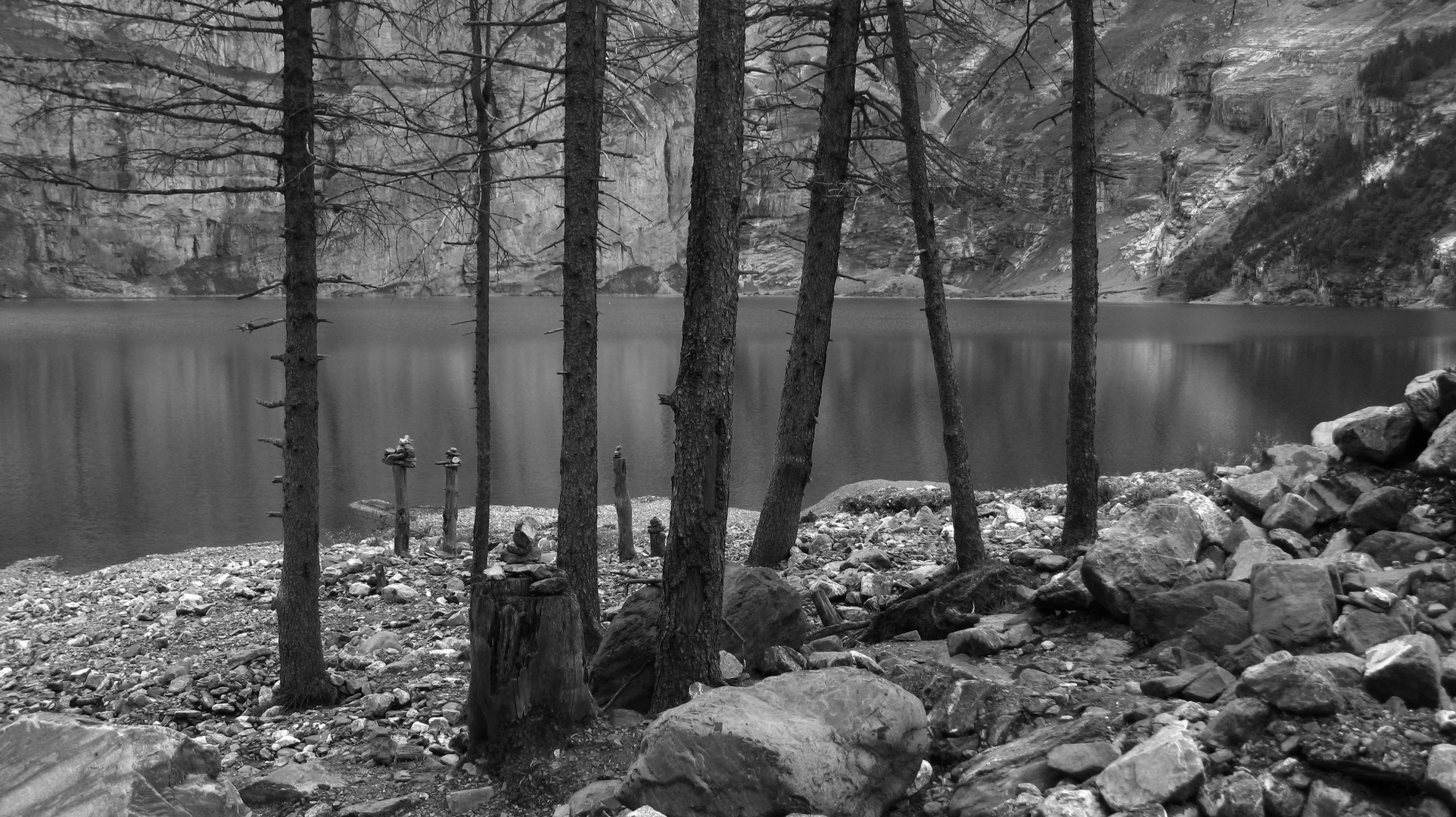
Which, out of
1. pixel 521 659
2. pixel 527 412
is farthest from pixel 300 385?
pixel 527 412

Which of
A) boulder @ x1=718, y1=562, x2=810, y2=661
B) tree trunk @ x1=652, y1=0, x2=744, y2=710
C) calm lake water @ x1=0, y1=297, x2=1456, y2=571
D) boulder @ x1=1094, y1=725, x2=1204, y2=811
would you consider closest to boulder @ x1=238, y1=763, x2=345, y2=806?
tree trunk @ x1=652, y1=0, x2=744, y2=710

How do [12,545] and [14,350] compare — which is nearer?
[12,545]

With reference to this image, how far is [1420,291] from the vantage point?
11125 centimetres

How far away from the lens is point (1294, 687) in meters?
4.15

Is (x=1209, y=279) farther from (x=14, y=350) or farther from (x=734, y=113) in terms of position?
(x=734, y=113)

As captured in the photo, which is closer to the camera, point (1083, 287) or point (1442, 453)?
point (1442, 453)

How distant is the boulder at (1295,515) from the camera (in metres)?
7.57

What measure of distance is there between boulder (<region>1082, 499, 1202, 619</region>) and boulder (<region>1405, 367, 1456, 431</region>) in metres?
1.97

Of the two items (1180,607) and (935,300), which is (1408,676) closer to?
(1180,607)

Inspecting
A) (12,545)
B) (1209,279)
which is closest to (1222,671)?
(12,545)

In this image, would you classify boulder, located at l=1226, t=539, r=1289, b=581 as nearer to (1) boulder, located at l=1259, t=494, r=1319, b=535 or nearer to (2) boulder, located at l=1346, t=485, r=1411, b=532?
(1) boulder, located at l=1259, t=494, r=1319, b=535

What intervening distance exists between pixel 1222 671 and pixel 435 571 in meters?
11.1

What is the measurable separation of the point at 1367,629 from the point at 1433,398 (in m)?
3.35

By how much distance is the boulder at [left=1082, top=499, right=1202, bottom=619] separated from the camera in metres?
6.57
